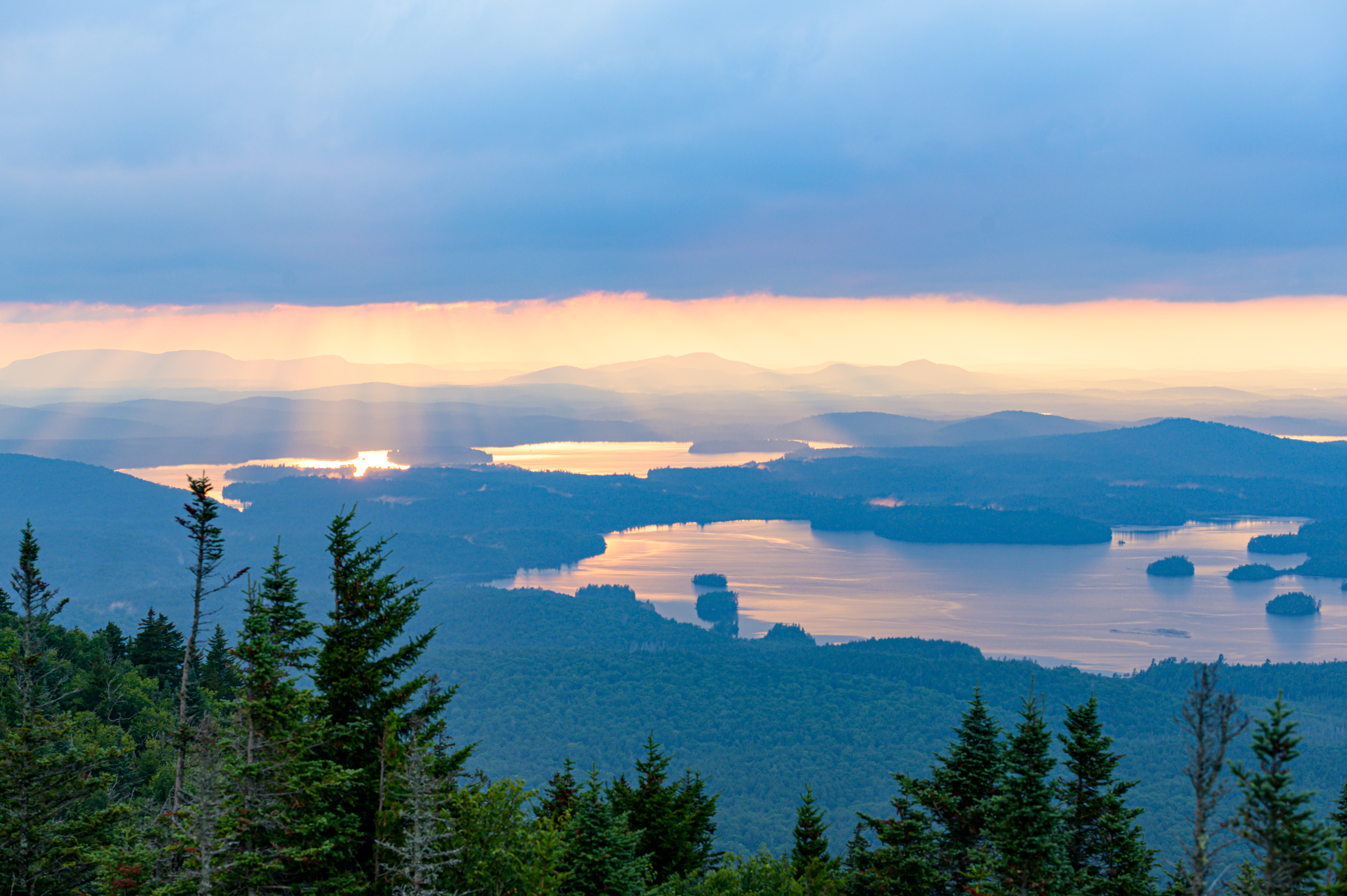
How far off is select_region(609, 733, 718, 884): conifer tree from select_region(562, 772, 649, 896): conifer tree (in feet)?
20.1

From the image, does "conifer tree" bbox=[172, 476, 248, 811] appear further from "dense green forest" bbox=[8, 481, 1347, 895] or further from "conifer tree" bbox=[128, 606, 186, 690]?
"conifer tree" bbox=[128, 606, 186, 690]

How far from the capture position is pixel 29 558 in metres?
31.1

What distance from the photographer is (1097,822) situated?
25.2 meters

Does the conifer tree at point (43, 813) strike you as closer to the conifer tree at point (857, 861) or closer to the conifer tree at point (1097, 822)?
the conifer tree at point (857, 861)

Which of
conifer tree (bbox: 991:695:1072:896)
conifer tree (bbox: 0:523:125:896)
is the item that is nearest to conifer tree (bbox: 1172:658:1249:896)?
conifer tree (bbox: 991:695:1072:896)

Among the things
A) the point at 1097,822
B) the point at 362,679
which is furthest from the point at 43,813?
the point at 1097,822

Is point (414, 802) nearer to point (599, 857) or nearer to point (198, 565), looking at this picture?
point (198, 565)

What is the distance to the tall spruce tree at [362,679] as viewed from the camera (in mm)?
23562

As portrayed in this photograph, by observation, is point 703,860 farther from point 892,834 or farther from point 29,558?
point 29,558

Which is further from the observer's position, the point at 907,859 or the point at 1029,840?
the point at 907,859

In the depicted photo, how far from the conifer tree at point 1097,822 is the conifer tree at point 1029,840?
87 centimetres

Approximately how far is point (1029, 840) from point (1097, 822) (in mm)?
3082

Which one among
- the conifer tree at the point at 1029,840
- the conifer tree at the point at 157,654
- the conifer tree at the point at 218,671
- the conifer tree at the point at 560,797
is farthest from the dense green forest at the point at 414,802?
the conifer tree at the point at 157,654

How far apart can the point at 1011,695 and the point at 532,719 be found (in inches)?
3393
